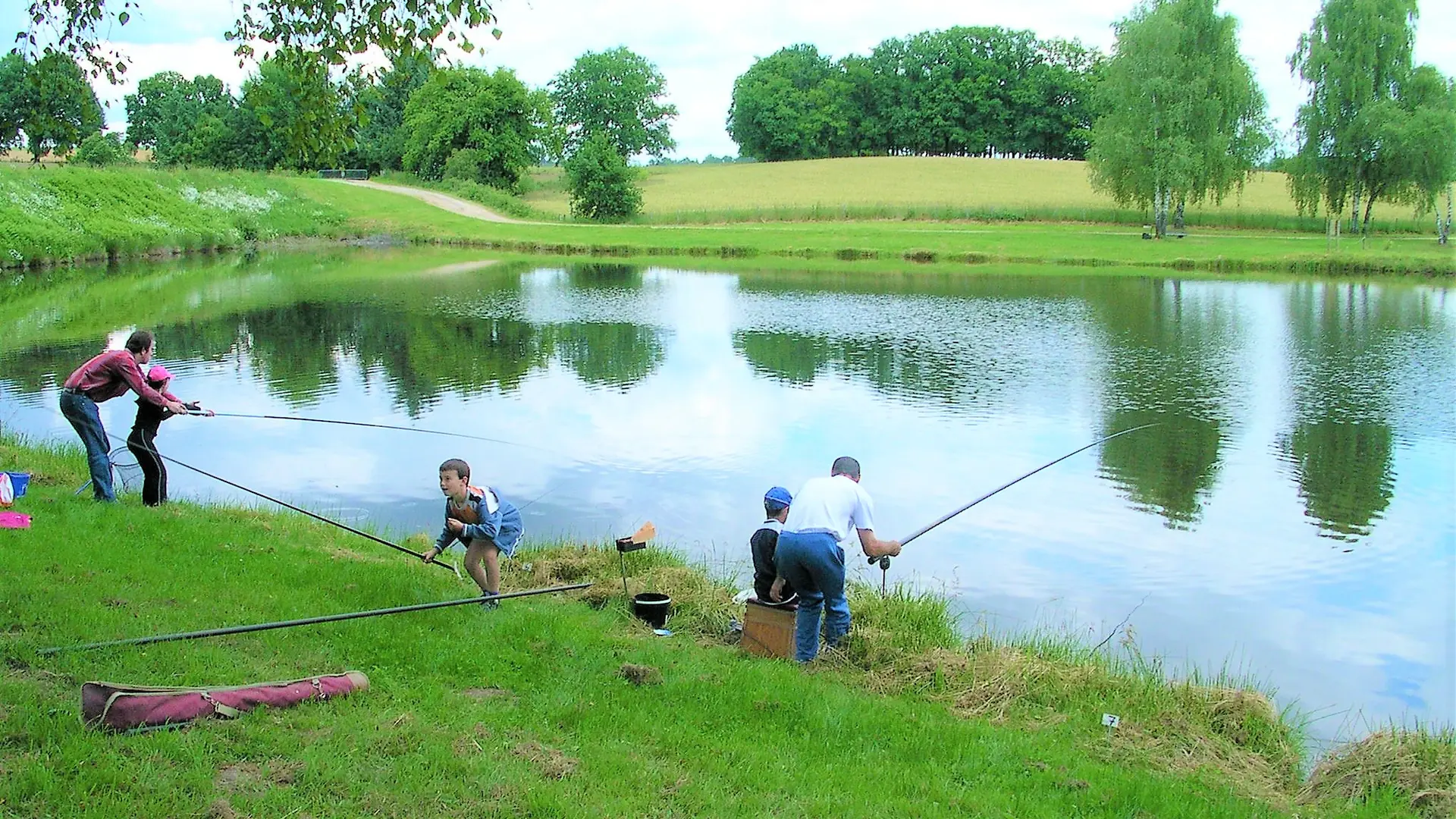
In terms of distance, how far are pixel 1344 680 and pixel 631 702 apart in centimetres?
618

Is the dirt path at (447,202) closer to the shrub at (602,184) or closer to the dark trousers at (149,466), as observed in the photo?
the shrub at (602,184)

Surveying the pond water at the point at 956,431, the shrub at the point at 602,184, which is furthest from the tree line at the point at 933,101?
the pond water at the point at 956,431

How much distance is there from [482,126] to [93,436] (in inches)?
2970

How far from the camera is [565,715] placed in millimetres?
6219

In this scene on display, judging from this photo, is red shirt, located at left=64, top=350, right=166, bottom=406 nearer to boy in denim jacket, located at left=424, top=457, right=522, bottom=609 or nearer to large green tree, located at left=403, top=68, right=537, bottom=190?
boy in denim jacket, located at left=424, top=457, right=522, bottom=609

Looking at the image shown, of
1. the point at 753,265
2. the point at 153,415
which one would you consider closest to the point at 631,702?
the point at 153,415

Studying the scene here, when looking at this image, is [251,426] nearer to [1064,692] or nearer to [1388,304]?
[1064,692]

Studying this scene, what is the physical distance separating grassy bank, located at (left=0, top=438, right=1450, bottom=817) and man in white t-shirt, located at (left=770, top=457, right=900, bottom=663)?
0.40 metres

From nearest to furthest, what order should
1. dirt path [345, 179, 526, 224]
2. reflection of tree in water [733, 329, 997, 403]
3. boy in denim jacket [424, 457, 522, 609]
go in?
boy in denim jacket [424, 457, 522, 609], reflection of tree in water [733, 329, 997, 403], dirt path [345, 179, 526, 224]

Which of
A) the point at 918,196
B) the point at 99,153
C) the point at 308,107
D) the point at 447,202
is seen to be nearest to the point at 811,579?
the point at 308,107

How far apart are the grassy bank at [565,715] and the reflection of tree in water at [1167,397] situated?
20.8 ft

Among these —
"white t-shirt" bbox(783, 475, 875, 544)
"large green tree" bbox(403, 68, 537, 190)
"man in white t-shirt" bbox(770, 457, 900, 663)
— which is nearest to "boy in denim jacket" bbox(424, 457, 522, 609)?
"man in white t-shirt" bbox(770, 457, 900, 663)

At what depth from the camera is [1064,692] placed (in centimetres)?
764

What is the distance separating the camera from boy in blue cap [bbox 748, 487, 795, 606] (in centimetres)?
832
